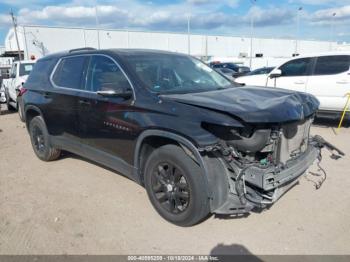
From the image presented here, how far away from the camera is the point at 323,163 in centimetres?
554

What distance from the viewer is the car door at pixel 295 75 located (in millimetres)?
8484

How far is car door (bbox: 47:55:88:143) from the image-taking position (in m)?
4.68

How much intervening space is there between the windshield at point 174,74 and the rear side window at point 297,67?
4598 millimetres

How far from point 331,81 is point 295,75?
1.01 m

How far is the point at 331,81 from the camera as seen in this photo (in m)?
7.95

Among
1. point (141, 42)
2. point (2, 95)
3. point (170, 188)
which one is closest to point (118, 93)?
point (170, 188)

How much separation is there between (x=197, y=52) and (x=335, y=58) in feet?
183

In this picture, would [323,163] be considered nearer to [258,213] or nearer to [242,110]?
[258,213]

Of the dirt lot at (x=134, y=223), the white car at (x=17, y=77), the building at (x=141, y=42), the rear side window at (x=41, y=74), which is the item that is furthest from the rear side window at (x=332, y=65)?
the building at (x=141, y=42)

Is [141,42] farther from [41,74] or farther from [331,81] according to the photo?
[41,74]

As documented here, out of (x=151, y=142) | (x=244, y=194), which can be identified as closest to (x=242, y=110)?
(x=244, y=194)

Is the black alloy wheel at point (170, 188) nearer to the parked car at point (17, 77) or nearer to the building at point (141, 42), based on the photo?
the parked car at point (17, 77)

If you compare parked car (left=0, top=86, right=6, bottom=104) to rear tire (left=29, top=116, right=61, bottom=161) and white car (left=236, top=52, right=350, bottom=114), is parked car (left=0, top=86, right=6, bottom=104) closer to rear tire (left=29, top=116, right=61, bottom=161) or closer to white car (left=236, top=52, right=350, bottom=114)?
rear tire (left=29, top=116, right=61, bottom=161)

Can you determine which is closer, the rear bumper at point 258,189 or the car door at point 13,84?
the rear bumper at point 258,189
